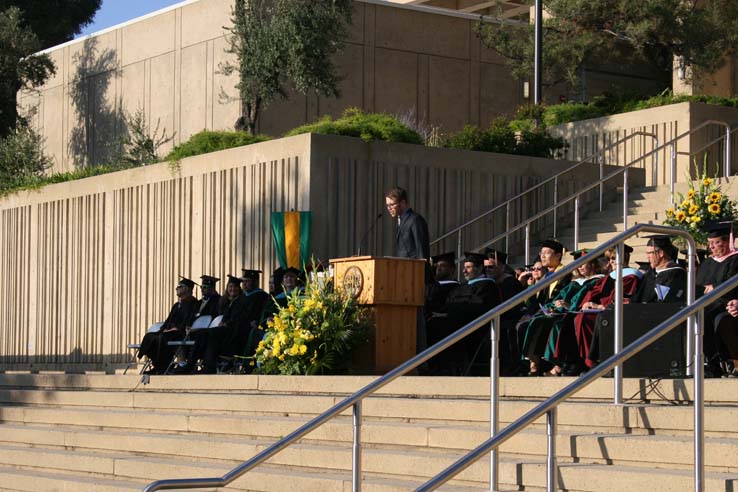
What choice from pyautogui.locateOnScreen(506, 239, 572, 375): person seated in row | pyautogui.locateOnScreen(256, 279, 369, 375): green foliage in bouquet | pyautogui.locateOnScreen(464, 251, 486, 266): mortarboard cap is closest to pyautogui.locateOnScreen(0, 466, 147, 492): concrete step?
pyautogui.locateOnScreen(256, 279, 369, 375): green foliage in bouquet

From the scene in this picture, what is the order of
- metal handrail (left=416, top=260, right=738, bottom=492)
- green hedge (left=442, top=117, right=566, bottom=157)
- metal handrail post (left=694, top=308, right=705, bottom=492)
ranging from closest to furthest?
metal handrail (left=416, top=260, right=738, bottom=492) < metal handrail post (left=694, top=308, right=705, bottom=492) < green hedge (left=442, top=117, right=566, bottom=157)

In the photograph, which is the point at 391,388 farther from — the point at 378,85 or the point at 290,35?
the point at 378,85

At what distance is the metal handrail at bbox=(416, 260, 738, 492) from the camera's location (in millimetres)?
6094

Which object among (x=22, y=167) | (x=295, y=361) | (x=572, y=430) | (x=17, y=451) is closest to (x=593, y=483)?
(x=572, y=430)

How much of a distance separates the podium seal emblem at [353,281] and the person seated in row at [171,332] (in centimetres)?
445

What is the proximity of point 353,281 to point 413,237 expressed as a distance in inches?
36.7

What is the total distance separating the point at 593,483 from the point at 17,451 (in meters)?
7.52

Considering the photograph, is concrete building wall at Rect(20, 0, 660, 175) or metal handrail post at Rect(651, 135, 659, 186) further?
concrete building wall at Rect(20, 0, 660, 175)

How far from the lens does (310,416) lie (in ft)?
35.2

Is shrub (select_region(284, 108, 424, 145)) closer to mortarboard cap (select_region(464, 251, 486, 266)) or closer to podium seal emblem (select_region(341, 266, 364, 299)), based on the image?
mortarboard cap (select_region(464, 251, 486, 266))

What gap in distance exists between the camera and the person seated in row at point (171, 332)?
16.4 m

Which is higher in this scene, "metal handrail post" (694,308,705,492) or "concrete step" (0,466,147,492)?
"metal handrail post" (694,308,705,492)

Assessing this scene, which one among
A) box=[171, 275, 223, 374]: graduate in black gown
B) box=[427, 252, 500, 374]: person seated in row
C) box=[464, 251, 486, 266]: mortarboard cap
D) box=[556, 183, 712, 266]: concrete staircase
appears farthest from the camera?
box=[556, 183, 712, 266]: concrete staircase

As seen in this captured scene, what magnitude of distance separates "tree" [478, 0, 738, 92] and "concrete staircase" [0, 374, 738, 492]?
1358 centimetres
